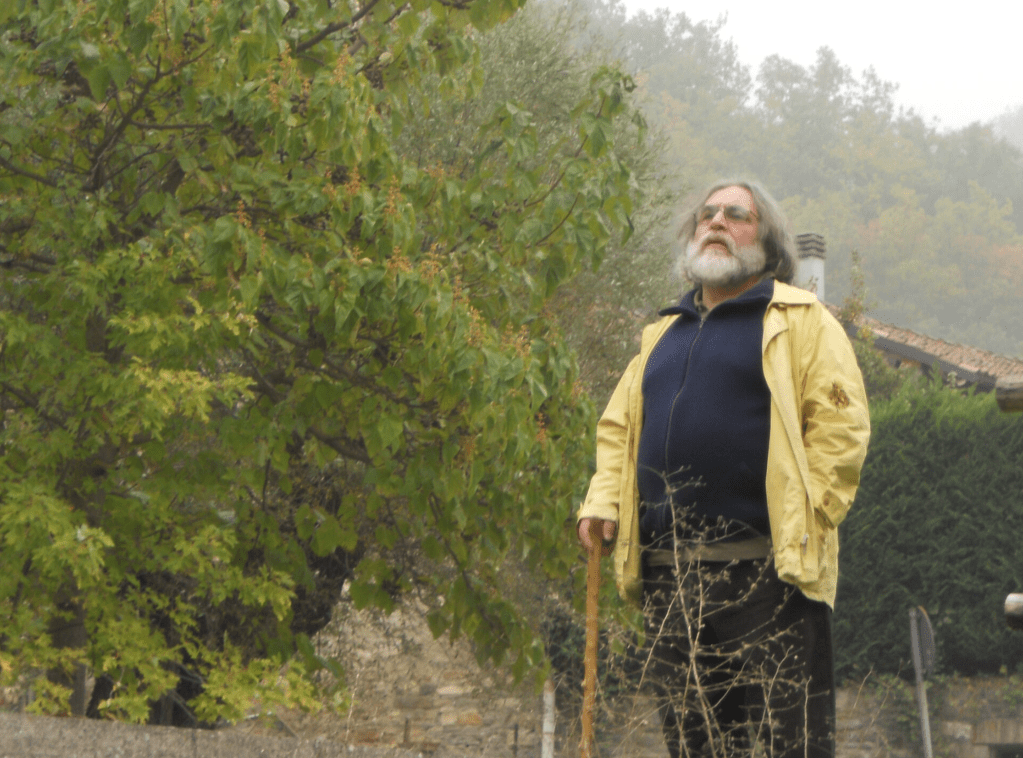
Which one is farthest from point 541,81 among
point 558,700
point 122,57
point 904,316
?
point 904,316

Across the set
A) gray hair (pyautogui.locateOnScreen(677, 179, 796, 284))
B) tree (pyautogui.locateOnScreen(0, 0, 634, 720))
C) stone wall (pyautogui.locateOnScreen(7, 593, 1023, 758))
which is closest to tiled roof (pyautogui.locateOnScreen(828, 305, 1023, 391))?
stone wall (pyautogui.locateOnScreen(7, 593, 1023, 758))

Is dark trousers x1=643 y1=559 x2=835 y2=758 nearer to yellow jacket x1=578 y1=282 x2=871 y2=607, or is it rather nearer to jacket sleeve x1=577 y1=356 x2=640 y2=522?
yellow jacket x1=578 y1=282 x2=871 y2=607

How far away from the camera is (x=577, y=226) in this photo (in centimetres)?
468

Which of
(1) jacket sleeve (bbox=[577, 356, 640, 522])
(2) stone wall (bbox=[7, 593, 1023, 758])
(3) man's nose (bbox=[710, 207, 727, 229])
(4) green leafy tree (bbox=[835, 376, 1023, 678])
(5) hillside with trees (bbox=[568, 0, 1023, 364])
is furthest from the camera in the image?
(5) hillside with trees (bbox=[568, 0, 1023, 364])

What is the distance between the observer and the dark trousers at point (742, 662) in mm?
3008

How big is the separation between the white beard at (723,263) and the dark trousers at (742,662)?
2.68 ft

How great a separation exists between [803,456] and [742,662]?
1.78 feet

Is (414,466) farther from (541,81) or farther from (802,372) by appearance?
(541,81)

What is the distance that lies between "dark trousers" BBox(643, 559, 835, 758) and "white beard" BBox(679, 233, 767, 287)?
815mm

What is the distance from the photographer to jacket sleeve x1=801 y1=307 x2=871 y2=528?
3059 mm

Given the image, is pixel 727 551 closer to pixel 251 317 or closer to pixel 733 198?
pixel 733 198

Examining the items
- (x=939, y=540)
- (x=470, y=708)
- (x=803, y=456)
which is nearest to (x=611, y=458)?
(x=803, y=456)

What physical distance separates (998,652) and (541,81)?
20.3 feet

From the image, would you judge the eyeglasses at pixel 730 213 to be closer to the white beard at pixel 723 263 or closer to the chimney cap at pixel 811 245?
the white beard at pixel 723 263
